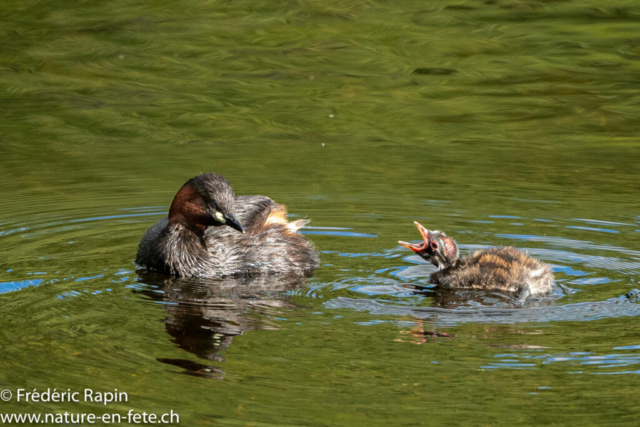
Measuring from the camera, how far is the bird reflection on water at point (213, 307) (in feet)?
20.5

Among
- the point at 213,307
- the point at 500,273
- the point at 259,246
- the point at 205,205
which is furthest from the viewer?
the point at 259,246

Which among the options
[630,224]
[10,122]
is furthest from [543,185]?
[10,122]

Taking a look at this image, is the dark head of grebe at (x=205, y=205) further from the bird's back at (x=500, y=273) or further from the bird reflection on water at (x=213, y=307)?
the bird's back at (x=500, y=273)

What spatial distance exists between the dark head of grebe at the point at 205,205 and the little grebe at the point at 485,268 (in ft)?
4.97

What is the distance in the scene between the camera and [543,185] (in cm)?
1065

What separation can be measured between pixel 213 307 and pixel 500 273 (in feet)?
7.04

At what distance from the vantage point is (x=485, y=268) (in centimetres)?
752

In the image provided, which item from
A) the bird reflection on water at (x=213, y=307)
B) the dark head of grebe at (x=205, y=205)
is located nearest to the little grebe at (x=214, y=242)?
the dark head of grebe at (x=205, y=205)

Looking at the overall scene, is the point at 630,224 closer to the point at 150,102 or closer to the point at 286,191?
the point at 286,191

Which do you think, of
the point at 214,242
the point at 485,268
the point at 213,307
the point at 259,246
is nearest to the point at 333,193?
the point at 259,246

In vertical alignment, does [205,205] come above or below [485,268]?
above

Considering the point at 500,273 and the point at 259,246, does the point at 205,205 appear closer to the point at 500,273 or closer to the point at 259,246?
the point at 259,246

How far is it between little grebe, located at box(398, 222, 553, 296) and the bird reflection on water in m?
1.07

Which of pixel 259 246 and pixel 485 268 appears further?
pixel 259 246
